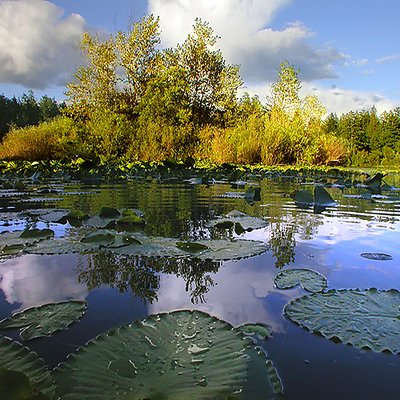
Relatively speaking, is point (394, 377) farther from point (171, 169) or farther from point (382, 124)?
point (382, 124)

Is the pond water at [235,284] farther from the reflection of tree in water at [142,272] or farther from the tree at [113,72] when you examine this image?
the tree at [113,72]

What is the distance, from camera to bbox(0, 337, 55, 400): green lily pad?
39cm

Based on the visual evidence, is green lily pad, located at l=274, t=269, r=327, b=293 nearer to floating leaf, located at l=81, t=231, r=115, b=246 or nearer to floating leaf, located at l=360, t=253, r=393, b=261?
floating leaf, located at l=360, t=253, r=393, b=261

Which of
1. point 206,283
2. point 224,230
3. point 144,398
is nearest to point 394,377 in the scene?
point 144,398

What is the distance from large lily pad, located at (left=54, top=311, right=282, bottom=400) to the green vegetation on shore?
10.7 metres

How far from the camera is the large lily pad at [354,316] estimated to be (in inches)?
25.5

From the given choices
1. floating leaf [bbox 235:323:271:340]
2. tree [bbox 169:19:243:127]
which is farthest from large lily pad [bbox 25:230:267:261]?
tree [bbox 169:19:243:127]

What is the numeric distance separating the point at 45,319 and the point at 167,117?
15333 millimetres

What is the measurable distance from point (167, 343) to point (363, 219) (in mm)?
1920

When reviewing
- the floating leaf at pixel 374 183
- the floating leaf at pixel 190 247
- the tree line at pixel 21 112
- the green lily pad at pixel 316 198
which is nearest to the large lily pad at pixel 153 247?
the floating leaf at pixel 190 247

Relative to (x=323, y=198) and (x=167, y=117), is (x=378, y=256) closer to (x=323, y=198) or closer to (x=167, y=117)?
(x=323, y=198)

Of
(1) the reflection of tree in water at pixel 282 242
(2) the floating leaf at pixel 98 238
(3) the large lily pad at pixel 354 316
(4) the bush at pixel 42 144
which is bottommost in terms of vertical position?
(1) the reflection of tree in water at pixel 282 242

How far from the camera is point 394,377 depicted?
530 millimetres

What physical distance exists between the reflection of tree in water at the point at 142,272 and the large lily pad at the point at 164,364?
0.21 m
